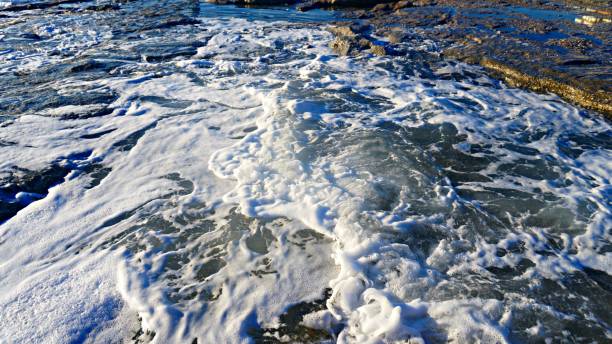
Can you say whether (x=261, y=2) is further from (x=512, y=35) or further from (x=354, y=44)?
(x=512, y=35)

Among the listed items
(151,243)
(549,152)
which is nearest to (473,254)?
(549,152)

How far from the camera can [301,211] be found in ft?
12.3

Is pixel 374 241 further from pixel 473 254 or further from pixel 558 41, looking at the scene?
pixel 558 41

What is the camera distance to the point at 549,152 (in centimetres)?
478

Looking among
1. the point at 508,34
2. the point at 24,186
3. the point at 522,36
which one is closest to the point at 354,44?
the point at 508,34

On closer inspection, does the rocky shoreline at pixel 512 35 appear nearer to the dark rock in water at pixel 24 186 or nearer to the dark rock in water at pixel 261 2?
the dark rock in water at pixel 261 2

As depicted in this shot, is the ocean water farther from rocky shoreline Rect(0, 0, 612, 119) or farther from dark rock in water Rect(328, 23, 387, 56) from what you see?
dark rock in water Rect(328, 23, 387, 56)

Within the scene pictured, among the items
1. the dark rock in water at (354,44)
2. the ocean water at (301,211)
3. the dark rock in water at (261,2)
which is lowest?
the ocean water at (301,211)

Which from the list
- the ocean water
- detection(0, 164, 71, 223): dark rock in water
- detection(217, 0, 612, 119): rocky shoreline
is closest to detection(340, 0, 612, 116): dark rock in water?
detection(217, 0, 612, 119): rocky shoreline

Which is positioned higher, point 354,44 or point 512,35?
point 512,35

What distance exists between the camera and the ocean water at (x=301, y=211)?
2.75 metres

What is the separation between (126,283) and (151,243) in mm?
483

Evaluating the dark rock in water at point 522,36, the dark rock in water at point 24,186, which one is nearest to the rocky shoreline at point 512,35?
the dark rock in water at point 522,36

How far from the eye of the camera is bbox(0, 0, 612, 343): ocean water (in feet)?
9.02
